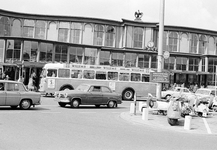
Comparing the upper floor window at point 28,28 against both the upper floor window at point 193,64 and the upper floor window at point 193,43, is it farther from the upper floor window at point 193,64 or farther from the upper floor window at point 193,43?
the upper floor window at point 193,43

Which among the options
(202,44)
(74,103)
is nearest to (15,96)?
(74,103)

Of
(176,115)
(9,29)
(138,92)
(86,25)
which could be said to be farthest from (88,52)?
(176,115)

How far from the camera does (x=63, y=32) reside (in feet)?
157

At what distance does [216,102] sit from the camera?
20.3 m

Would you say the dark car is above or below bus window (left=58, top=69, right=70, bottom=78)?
below

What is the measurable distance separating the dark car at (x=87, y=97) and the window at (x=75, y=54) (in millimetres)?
22678

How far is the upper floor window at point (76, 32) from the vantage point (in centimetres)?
4794

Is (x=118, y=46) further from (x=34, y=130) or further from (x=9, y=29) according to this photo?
(x=34, y=130)

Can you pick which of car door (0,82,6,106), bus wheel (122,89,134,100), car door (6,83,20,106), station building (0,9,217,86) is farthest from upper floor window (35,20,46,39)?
car door (0,82,6,106)

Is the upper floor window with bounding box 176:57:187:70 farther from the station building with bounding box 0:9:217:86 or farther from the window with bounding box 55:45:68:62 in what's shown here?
the window with bounding box 55:45:68:62

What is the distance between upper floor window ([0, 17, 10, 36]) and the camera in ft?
148

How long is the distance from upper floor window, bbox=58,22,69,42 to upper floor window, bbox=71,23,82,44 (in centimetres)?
83

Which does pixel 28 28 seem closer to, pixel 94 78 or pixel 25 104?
pixel 94 78

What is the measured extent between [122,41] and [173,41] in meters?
9.28
